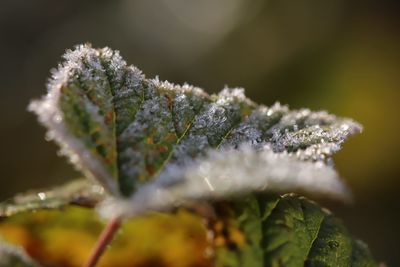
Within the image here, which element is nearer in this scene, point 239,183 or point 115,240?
point 239,183

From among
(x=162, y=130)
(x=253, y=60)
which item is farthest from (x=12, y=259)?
(x=253, y=60)

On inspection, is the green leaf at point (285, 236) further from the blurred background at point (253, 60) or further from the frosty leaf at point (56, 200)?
the blurred background at point (253, 60)

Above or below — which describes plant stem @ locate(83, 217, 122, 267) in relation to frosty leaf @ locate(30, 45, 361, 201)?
below

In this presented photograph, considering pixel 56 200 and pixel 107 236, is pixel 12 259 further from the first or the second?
pixel 56 200

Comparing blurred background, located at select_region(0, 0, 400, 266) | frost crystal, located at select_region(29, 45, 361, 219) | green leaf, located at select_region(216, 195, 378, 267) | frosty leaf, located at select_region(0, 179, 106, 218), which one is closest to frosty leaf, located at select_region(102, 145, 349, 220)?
frost crystal, located at select_region(29, 45, 361, 219)

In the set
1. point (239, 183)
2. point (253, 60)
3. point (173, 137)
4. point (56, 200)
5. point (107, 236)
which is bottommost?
point (239, 183)

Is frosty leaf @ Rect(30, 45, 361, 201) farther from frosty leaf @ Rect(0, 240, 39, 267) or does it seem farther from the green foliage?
frosty leaf @ Rect(0, 240, 39, 267)

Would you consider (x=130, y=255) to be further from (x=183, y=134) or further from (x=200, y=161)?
(x=200, y=161)
